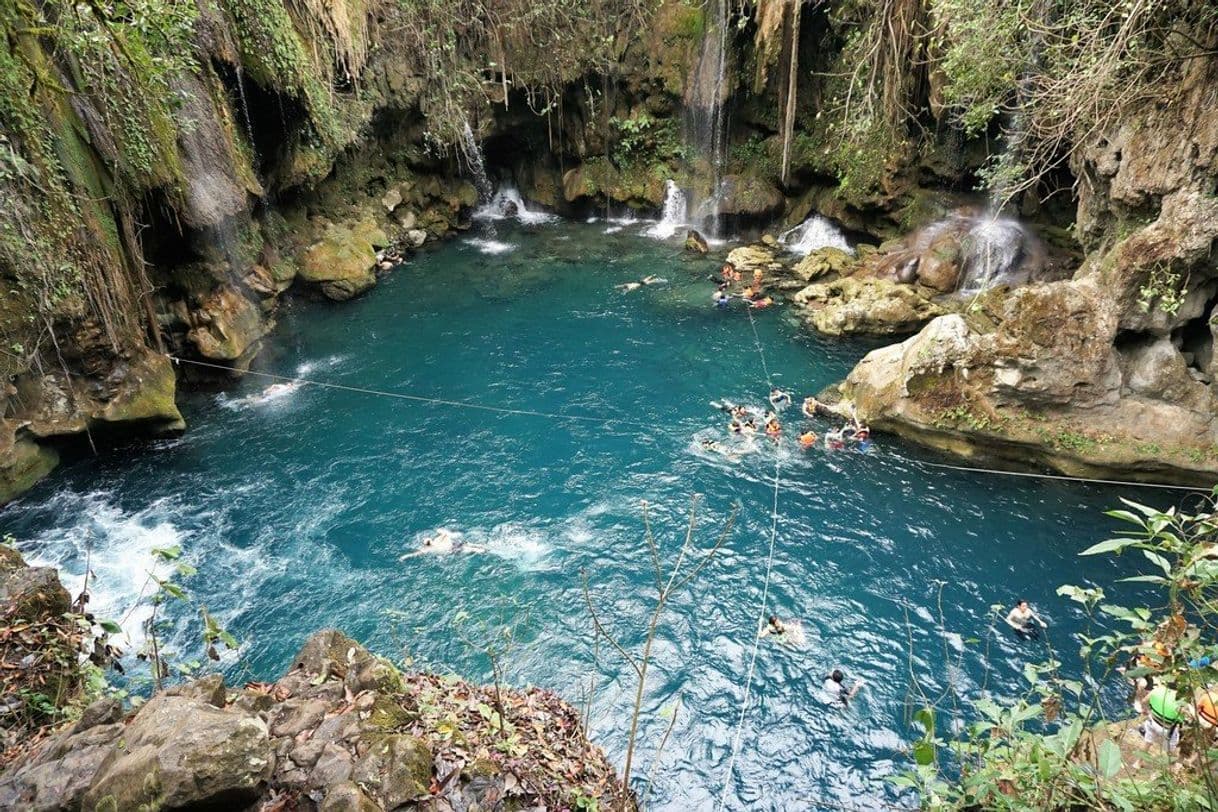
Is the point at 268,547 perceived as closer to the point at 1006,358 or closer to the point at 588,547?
the point at 588,547

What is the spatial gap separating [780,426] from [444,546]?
269 inches

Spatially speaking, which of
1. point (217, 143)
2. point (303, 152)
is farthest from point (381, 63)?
point (217, 143)

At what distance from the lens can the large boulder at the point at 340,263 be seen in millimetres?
18672

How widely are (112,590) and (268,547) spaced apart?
6.61ft

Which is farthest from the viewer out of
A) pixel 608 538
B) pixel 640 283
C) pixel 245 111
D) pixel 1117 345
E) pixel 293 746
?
pixel 640 283

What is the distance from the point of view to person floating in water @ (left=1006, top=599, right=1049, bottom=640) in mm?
8508

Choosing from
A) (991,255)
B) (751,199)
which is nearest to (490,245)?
(751,199)

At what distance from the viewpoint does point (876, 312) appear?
15938mm

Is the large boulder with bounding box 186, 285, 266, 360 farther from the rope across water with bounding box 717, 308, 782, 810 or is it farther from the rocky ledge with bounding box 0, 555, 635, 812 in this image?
the rope across water with bounding box 717, 308, 782, 810

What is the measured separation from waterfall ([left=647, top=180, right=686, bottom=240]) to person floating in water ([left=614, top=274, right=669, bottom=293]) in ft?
14.9

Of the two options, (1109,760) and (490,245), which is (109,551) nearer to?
(1109,760)

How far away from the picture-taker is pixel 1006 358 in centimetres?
1139

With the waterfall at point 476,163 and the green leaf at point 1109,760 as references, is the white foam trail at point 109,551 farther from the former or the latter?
the waterfall at point 476,163

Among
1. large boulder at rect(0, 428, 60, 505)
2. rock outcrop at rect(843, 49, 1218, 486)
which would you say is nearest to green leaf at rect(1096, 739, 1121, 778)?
rock outcrop at rect(843, 49, 1218, 486)
